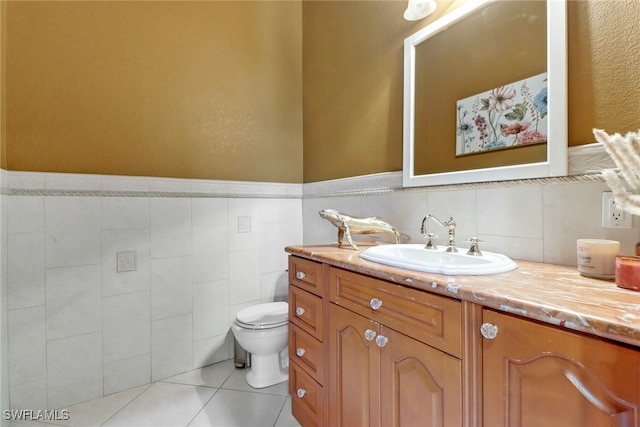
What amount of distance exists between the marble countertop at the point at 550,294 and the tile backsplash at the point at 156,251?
0.29 metres

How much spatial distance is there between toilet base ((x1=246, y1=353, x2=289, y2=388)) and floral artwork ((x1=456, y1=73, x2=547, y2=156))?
162 cm

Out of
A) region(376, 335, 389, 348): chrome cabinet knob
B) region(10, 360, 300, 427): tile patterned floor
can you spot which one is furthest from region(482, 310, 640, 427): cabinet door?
region(10, 360, 300, 427): tile patterned floor

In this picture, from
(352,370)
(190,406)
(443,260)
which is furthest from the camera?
(190,406)

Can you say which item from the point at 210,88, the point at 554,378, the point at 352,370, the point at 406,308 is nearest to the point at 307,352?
the point at 352,370

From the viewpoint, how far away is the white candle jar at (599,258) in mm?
829

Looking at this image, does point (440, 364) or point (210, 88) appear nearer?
point (440, 364)

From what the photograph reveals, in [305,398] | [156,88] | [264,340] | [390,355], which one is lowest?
[305,398]

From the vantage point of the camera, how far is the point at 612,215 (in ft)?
3.04

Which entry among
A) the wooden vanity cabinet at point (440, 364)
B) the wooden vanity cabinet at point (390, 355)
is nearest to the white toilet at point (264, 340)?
the wooden vanity cabinet at point (440, 364)

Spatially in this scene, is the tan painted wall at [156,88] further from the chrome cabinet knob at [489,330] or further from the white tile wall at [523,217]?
the chrome cabinet knob at [489,330]

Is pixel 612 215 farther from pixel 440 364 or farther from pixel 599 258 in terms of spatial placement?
pixel 440 364

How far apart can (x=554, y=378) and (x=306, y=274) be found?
95 cm

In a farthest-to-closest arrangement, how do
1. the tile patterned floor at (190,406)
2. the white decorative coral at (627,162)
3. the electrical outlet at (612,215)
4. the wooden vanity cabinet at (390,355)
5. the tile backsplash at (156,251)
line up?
the tile patterned floor at (190,406) < the tile backsplash at (156,251) < the electrical outlet at (612,215) < the wooden vanity cabinet at (390,355) < the white decorative coral at (627,162)

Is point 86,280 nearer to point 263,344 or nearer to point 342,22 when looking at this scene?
point 263,344
